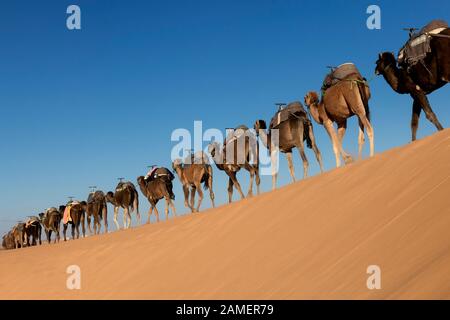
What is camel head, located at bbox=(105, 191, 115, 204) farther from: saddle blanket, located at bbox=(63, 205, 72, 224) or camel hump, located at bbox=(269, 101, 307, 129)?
camel hump, located at bbox=(269, 101, 307, 129)

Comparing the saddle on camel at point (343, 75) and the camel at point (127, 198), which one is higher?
the saddle on camel at point (343, 75)

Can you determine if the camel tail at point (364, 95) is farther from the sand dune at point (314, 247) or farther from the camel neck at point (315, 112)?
the sand dune at point (314, 247)

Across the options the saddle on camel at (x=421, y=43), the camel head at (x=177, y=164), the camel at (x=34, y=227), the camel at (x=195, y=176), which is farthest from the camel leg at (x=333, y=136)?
the camel at (x=34, y=227)

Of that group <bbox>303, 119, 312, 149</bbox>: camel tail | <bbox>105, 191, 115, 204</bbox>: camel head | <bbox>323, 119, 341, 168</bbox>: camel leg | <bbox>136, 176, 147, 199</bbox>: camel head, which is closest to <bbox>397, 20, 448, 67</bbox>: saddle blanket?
<bbox>323, 119, 341, 168</bbox>: camel leg

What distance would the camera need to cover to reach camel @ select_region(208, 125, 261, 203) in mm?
16828

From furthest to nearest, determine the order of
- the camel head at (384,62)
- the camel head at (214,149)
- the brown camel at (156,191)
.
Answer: the brown camel at (156,191), the camel head at (214,149), the camel head at (384,62)

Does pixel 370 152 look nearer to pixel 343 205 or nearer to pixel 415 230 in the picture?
pixel 343 205

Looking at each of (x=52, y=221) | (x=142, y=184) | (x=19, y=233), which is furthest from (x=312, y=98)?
(x=19, y=233)

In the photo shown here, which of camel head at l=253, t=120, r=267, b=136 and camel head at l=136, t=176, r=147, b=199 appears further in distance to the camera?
camel head at l=136, t=176, r=147, b=199

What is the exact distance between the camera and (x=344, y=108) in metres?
11.3

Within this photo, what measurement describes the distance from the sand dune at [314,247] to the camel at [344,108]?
299cm

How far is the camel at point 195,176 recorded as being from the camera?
2094 cm

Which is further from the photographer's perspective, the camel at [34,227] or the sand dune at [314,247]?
the camel at [34,227]
